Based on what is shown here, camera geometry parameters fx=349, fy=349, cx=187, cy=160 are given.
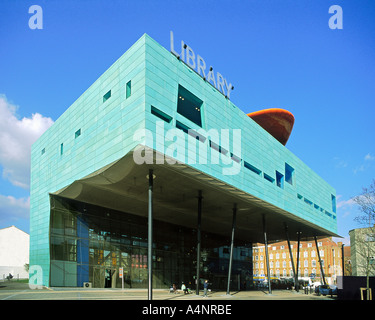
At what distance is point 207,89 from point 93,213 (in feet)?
62.1

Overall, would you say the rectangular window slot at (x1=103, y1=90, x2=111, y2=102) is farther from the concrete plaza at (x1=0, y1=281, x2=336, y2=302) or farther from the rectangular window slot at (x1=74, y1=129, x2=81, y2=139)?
the concrete plaza at (x1=0, y1=281, x2=336, y2=302)

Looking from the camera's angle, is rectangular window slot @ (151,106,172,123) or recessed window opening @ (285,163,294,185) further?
recessed window opening @ (285,163,294,185)

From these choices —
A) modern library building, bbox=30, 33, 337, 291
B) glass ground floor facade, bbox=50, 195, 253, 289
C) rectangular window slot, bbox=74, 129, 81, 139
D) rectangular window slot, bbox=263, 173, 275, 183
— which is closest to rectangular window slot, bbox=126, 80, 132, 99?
modern library building, bbox=30, 33, 337, 291

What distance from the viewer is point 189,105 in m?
33.5

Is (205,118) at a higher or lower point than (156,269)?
higher

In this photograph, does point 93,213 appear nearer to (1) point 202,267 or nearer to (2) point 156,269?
(2) point 156,269

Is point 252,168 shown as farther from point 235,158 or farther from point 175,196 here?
point 175,196

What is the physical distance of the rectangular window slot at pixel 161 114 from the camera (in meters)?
27.6

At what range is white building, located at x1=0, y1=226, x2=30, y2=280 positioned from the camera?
67688 mm

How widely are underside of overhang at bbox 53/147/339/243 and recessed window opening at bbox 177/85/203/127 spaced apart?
6.37 meters

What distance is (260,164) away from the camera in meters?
40.9

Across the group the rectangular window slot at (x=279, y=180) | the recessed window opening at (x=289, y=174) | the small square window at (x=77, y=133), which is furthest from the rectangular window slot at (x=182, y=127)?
the recessed window opening at (x=289, y=174)
